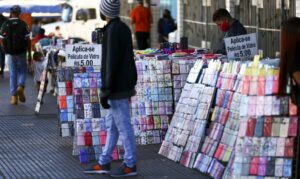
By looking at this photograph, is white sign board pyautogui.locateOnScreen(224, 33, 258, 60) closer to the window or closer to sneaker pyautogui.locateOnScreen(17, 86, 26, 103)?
sneaker pyautogui.locateOnScreen(17, 86, 26, 103)

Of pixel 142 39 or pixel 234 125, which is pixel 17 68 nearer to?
pixel 234 125

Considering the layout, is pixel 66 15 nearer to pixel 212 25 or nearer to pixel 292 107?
pixel 212 25

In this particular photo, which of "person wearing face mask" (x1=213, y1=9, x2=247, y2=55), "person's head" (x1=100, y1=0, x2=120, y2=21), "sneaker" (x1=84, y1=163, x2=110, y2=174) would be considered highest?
"person's head" (x1=100, y1=0, x2=120, y2=21)

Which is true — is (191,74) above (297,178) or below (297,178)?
above

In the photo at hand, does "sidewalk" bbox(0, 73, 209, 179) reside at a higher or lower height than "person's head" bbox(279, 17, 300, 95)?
lower

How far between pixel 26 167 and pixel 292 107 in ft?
12.3

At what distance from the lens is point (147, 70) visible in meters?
12.9

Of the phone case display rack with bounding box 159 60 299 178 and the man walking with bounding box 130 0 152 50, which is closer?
the phone case display rack with bounding box 159 60 299 178

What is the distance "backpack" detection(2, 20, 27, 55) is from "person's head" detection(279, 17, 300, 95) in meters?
9.75

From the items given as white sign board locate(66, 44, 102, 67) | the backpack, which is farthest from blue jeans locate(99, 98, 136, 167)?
the backpack

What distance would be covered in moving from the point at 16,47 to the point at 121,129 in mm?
7874

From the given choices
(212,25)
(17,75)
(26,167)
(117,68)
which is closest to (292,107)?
(117,68)

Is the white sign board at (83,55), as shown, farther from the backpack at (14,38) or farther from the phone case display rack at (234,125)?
the backpack at (14,38)

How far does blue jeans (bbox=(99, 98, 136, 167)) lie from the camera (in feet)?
34.4
